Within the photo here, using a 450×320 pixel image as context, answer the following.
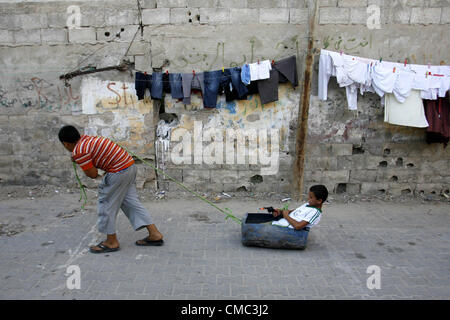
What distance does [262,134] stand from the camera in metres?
6.03

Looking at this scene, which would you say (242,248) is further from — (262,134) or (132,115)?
(132,115)

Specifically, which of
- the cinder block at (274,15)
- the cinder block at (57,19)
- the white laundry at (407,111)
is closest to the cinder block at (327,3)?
the cinder block at (274,15)

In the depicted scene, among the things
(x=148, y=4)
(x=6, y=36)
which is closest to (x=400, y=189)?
(x=148, y=4)

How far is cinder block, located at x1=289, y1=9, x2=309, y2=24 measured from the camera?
565cm

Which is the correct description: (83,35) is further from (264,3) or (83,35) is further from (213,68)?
(264,3)

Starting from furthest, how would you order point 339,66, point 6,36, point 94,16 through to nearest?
1. point 6,36
2. point 94,16
3. point 339,66

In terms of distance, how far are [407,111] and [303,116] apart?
5.74 feet

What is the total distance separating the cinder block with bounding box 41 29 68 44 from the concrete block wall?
0.02 metres

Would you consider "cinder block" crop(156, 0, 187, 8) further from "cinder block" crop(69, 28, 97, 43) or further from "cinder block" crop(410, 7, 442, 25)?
"cinder block" crop(410, 7, 442, 25)

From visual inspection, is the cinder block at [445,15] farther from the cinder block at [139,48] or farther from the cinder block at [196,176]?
the cinder block at [139,48]

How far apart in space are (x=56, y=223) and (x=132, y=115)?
7.32ft

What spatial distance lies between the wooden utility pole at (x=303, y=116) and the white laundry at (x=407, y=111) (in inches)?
54.4

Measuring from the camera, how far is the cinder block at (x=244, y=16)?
5668 millimetres

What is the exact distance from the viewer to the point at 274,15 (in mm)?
5672
